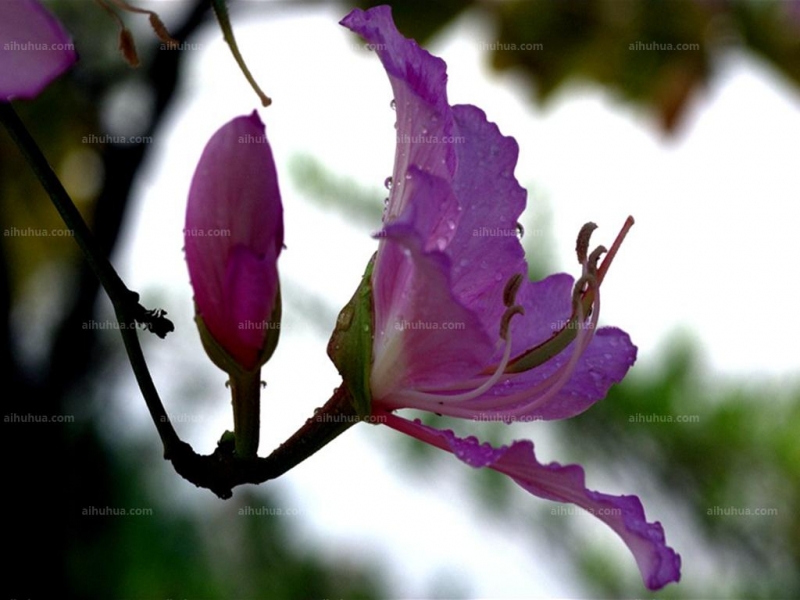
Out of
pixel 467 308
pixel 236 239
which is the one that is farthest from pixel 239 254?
pixel 467 308

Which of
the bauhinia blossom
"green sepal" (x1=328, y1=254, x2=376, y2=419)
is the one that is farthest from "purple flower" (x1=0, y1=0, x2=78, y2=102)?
"green sepal" (x1=328, y1=254, x2=376, y2=419)

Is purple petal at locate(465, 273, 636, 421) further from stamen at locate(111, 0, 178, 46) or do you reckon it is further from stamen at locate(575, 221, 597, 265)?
stamen at locate(111, 0, 178, 46)

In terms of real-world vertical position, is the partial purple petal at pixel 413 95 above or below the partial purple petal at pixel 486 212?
above

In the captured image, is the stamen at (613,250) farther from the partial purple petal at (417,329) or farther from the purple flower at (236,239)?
the purple flower at (236,239)

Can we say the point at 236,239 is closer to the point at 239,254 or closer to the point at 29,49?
the point at 239,254

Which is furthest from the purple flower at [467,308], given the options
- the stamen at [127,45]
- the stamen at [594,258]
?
the stamen at [127,45]
